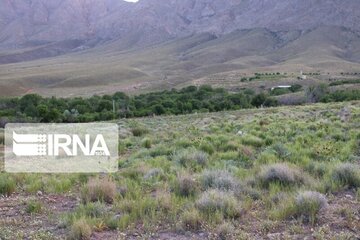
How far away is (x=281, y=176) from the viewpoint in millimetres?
8688

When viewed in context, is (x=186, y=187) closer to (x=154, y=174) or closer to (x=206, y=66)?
(x=154, y=174)

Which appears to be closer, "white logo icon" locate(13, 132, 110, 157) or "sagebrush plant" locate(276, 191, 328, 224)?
"sagebrush plant" locate(276, 191, 328, 224)

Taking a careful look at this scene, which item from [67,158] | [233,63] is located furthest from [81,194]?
[233,63]

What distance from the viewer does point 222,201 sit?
283 inches

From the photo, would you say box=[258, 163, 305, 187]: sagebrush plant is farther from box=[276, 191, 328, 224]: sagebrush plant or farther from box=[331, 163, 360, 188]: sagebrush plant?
box=[276, 191, 328, 224]: sagebrush plant

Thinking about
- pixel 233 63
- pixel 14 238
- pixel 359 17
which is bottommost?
pixel 14 238

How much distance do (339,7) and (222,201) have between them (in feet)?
669

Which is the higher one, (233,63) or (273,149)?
(233,63)

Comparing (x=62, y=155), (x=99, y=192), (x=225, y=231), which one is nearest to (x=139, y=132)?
(x=62, y=155)

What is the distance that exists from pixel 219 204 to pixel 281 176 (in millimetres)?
2057

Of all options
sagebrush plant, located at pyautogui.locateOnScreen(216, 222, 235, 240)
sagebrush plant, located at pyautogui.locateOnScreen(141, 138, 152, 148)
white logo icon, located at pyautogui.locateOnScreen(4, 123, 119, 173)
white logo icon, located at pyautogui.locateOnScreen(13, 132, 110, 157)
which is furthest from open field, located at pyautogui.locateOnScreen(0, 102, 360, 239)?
sagebrush plant, located at pyautogui.locateOnScreen(141, 138, 152, 148)

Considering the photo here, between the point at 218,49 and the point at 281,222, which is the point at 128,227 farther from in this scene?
the point at 218,49

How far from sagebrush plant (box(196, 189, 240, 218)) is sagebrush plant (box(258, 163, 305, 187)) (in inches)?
58.7

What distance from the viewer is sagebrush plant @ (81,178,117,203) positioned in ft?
26.8
